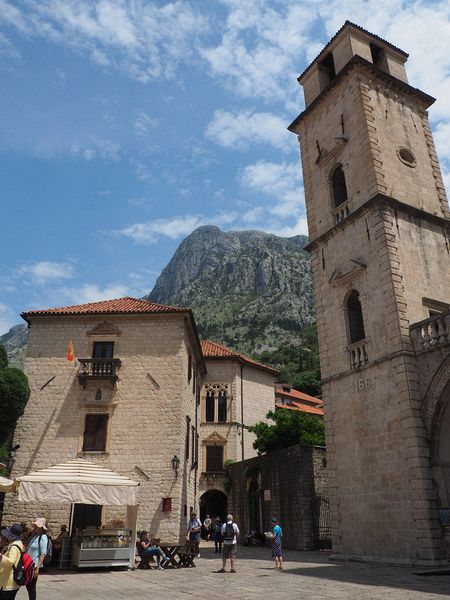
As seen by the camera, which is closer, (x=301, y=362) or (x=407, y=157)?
(x=407, y=157)

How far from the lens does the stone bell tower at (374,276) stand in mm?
14234

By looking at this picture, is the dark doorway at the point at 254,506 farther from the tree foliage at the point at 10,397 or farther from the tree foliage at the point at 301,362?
the tree foliage at the point at 301,362

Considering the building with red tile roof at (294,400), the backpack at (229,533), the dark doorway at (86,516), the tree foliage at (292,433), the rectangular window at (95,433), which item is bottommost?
the backpack at (229,533)

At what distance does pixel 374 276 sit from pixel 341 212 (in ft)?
12.5

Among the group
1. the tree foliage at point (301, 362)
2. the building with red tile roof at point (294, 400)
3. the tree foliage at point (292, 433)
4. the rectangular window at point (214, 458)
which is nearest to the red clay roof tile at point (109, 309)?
the tree foliage at point (292, 433)

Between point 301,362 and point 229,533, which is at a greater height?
point 301,362

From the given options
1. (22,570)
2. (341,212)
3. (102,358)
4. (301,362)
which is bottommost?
(22,570)

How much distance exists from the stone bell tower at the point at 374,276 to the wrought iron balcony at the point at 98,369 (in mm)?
9466

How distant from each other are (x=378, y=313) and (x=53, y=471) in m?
→ 11.6

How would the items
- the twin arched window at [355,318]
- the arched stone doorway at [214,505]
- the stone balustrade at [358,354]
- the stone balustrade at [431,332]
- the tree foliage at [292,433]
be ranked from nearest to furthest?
the stone balustrade at [431,332] < the stone balustrade at [358,354] < the twin arched window at [355,318] < the tree foliage at [292,433] < the arched stone doorway at [214,505]

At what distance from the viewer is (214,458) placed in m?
32.8

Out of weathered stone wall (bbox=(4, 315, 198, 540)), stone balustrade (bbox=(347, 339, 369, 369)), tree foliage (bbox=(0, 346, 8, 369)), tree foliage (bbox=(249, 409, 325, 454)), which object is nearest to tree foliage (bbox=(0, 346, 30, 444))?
tree foliage (bbox=(0, 346, 8, 369))

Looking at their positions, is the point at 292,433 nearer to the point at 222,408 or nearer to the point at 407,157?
the point at 222,408

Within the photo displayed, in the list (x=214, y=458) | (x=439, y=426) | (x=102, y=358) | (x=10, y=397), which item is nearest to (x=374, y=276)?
(x=439, y=426)
